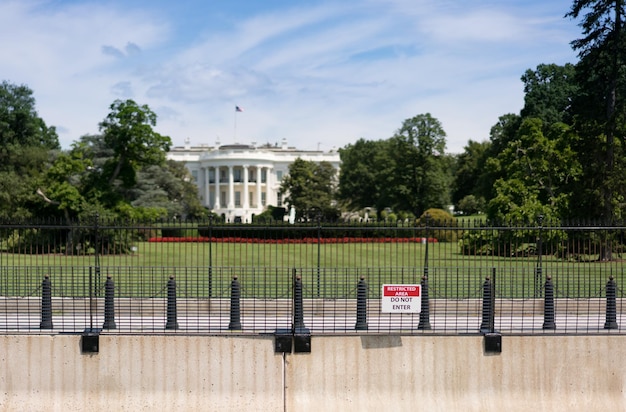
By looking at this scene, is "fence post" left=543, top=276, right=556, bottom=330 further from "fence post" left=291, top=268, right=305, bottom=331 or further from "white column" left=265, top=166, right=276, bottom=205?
"white column" left=265, top=166, right=276, bottom=205

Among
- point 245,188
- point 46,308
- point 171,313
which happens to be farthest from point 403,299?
point 245,188

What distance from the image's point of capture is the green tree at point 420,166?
8588 centimetres

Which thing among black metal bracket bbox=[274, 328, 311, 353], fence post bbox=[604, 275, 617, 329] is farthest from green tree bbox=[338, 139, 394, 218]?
black metal bracket bbox=[274, 328, 311, 353]

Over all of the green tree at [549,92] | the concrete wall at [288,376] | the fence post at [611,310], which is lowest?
the concrete wall at [288,376]

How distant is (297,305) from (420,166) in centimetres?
7306

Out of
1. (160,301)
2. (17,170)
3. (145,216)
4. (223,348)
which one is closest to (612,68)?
(145,216)

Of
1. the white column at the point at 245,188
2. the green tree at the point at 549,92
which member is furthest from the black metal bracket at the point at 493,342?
the white column at the point at 245,188

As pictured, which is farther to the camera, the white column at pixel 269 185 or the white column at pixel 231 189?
the white column at pixel 269 185

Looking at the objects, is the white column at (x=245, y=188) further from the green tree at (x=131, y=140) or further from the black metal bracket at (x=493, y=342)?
the black metal bracket at (x=493, y=342)

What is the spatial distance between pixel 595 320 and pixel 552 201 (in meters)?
25.9

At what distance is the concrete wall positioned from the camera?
528 inches

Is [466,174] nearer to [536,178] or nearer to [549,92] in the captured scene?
[549,92]

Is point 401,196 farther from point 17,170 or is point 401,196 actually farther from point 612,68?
point 612,68

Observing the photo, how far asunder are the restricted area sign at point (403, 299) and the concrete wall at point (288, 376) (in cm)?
53
